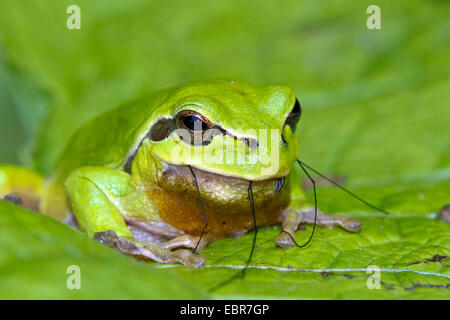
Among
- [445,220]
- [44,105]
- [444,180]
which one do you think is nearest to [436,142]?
[444,180]

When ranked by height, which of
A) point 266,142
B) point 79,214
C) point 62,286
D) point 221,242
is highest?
point 266,142

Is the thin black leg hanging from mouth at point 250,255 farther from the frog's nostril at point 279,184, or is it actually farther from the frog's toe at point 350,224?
the frog's toe at point 350,224

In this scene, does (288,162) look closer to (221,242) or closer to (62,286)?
(221,242)

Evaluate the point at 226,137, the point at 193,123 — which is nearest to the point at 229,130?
the point at 226,137

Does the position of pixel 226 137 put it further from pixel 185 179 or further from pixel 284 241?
pixel 284 241

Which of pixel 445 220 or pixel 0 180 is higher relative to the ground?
pixel 0 180

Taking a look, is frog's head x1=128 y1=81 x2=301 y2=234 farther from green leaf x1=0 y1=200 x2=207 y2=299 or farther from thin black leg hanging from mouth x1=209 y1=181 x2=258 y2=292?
green leaf x1=0 y1=200 x2=207 y2=299
